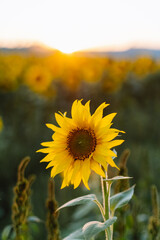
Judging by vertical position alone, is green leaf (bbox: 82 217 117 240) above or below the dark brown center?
below

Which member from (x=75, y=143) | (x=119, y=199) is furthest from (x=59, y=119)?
(x=119, y=199)

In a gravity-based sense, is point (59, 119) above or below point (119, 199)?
above

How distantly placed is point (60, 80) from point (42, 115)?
172cm

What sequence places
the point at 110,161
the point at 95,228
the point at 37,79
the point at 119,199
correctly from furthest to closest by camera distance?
the point at 37,79 < the point at 119,199 < the point at 110,161 < the point at 95,228

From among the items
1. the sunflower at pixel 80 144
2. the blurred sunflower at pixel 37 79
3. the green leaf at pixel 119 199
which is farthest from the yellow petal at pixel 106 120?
the blurred sunflower at pixel 37 79

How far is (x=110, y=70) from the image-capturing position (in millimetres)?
8281

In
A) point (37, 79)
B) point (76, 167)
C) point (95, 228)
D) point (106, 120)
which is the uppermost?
point (37, 79)

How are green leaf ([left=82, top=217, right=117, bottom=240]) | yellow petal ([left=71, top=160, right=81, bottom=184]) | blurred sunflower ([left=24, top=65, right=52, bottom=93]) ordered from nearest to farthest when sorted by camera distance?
green leaf ([left=82, top=217, right=117, bottom=240]) → yellow petal ([left=71, top=160, right=81, bottom=184]) → blurred sunflower ([left=24, top=65, right=52, bottom=93])

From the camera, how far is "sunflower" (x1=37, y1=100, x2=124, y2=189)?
3.66ft

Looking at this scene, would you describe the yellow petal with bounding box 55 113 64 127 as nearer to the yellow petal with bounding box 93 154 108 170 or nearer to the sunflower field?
the sunflower field

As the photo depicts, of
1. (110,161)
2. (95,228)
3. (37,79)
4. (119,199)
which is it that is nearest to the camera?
(95,228)

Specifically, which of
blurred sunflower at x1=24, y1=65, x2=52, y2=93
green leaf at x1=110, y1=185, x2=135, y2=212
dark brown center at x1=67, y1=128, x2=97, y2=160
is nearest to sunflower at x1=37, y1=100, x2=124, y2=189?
dark brown center at x1=67, y1=128, x2=97, y2=160

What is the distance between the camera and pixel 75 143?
1243 mm

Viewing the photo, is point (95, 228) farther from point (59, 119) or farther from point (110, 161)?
point (59, 119)
